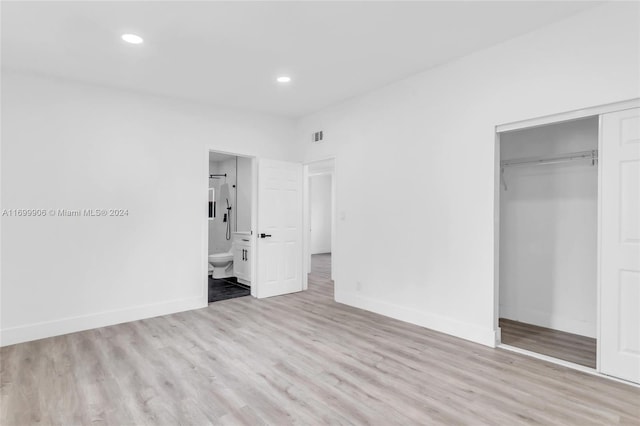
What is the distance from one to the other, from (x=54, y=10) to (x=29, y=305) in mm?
2939

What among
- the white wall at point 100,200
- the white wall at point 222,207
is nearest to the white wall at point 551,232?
the white wall at point 100,200

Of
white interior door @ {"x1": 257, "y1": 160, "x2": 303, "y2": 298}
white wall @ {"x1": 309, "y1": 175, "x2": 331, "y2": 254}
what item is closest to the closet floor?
white interior door @ {"x1": 257, "y1": 160, "x2": 303, "y2": 298}

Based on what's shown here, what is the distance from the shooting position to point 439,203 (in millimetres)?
3812

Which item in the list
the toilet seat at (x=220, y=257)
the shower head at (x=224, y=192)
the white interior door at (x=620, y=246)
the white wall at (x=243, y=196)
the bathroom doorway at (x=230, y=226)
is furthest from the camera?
the shower head at (x=224, y=192)

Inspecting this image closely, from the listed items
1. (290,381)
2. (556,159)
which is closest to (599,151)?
→ (556,159)

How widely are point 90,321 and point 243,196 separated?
12.5 ft

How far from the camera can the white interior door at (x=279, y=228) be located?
17.6 feet

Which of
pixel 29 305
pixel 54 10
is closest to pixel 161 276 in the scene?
pixel 29 305

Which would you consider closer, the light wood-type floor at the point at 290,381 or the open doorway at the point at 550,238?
the light wood-type floor at the point at 290,381

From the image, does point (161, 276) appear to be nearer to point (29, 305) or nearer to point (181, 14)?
point (29, 305)

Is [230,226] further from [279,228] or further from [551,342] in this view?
[551,342]

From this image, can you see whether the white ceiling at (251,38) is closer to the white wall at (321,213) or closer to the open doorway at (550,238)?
the open doorway at (550,238)

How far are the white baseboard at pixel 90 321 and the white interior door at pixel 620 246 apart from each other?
450 centimetres

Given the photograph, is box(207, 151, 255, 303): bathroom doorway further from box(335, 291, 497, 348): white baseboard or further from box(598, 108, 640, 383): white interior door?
box(598, 108, 640, 383): white interior door
